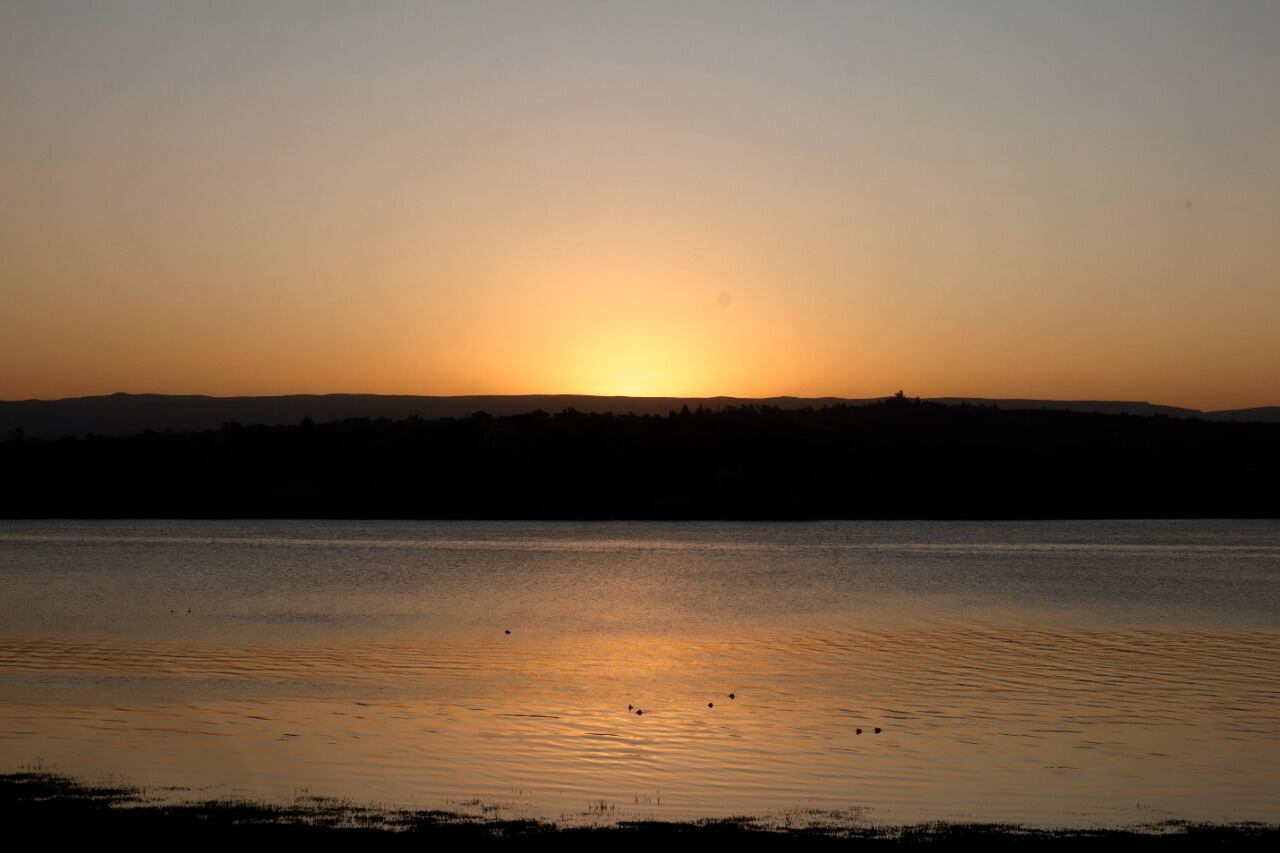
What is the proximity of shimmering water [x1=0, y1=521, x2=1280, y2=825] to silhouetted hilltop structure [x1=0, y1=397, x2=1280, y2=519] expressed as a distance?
→ 104413 mm

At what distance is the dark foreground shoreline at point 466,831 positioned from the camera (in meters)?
14.5

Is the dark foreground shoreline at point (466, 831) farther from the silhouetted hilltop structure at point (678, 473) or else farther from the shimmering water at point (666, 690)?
the silhouetted hilltop structure at point (678, 473)

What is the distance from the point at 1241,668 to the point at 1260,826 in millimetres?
18257

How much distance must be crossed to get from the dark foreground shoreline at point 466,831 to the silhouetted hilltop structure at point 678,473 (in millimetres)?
157135

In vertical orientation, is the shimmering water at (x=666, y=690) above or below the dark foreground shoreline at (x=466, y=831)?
below

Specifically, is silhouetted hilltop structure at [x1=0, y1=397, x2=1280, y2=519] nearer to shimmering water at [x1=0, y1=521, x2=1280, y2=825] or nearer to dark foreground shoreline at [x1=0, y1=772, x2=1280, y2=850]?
shimmering water at [x1=0, y1=521, x2=1280, y2=825]

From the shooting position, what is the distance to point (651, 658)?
3591 centimetres

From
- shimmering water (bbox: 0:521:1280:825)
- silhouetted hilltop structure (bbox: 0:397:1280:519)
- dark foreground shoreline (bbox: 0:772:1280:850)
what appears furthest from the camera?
silhouetted hilltop structure (bbox: 0:397:1280:519)

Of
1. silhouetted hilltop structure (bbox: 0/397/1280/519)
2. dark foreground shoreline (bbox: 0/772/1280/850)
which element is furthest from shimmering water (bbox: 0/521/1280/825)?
silhouetted hilltop structure (bbox: 0/397/1280/519)

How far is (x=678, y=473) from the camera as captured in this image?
183 meters

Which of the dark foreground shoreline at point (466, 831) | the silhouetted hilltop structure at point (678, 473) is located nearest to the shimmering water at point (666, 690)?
the dark foreground shoreline at point (466, 831)

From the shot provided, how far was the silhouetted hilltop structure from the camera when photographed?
173 m

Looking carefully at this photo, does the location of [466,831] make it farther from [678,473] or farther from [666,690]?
[678,473]

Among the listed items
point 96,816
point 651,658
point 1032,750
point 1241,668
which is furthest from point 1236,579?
point 96,816
